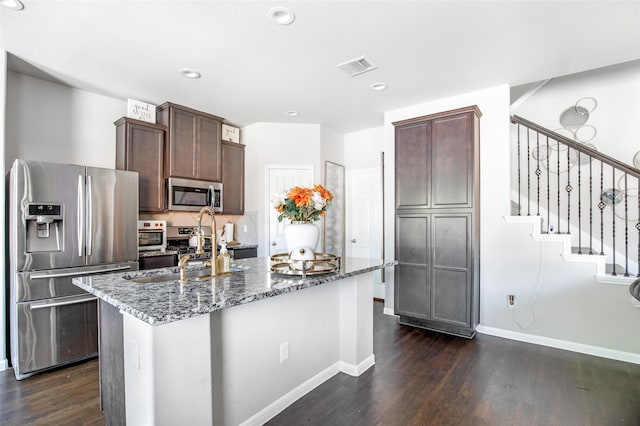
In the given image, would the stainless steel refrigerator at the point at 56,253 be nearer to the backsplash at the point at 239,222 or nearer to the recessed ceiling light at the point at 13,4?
the recessed ceiling light at the point at 13,4

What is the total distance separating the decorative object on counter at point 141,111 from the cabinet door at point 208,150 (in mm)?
556

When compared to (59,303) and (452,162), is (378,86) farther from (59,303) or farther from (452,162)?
(59,303)

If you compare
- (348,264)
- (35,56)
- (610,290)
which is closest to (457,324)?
(610,290)

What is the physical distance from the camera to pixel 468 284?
3449mm

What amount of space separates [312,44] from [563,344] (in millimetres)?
3733

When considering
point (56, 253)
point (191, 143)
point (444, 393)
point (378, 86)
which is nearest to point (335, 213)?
point (378, 86)

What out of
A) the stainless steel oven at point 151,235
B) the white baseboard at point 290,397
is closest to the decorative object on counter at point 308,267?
the white baseboard at point 290,397

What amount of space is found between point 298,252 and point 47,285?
2335mm

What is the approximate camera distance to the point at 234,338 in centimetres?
186

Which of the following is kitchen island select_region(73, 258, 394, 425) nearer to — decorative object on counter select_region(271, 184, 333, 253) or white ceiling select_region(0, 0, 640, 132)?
decorative object on counter select_region(271, 184, 333, 253)

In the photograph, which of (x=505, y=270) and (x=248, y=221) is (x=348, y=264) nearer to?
(x=505, y=270)

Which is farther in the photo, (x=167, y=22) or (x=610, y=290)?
(x=610, y=290)

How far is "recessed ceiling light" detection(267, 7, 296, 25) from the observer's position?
2.21 metres

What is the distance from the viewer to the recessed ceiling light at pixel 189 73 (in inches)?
122
